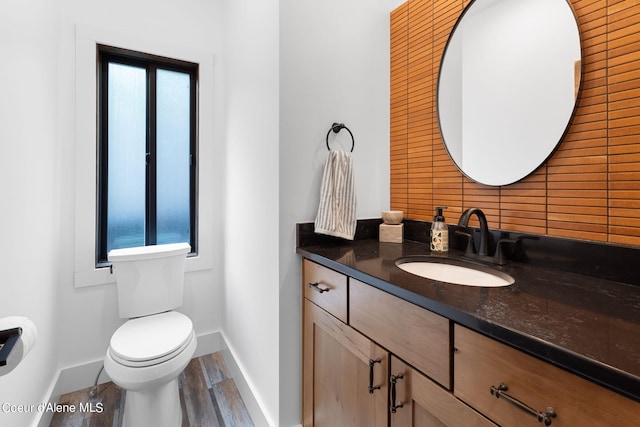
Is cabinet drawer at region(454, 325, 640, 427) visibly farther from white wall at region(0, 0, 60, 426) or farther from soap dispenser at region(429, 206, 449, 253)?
white wall at region(0, 0, 60, 426)

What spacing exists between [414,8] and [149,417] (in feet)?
7.46

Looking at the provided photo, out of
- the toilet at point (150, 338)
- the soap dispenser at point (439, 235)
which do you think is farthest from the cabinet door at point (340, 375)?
the toilet at point (150, 338)

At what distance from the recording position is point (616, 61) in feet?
2.83

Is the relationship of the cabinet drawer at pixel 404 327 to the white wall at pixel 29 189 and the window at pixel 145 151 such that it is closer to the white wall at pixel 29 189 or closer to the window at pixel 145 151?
the white wall at pixel 29 189

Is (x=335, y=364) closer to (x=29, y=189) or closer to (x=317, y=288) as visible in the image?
(x=317, y=288)

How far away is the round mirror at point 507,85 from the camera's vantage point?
981mm

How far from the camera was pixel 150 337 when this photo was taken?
1.47m

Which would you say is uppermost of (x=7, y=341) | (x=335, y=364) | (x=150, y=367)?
(x=7, y=341)

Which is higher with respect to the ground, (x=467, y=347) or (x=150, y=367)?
(x=467, y=347)

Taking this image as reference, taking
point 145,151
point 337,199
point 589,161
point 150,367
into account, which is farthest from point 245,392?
point 589,161

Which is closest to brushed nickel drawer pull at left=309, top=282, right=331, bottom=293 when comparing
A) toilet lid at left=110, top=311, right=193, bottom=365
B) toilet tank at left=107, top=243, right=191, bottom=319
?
toilet lid at left=110, top=311, right=193, bottom=365

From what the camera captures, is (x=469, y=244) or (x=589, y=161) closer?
(x=589, y=161)

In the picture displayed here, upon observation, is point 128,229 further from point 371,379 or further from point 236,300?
point 371,379

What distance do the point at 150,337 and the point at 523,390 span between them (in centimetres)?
153
